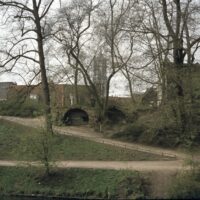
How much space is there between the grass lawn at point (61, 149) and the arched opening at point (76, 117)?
26.7ft

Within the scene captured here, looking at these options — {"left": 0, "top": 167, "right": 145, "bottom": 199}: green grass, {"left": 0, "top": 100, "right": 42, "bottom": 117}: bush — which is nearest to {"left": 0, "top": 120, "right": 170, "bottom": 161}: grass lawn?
{"left": 0, "top": 167, "right": 145, "bottom": 199}: green grass

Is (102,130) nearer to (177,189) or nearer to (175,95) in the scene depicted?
(175,95)

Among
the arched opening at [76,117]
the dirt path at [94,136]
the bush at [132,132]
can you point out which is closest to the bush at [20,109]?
the dirt path at [94,136]

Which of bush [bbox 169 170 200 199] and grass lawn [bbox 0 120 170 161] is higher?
grass lawn [bbox 0 120 170 161]

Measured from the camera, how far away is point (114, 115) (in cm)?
4916

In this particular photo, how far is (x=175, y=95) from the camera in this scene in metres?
37.6

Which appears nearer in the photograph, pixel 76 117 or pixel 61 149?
pixel 61 149

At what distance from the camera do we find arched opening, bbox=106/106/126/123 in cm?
4834

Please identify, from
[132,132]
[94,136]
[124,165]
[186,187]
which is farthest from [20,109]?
[186,187]

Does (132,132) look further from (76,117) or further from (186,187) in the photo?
(186,187)

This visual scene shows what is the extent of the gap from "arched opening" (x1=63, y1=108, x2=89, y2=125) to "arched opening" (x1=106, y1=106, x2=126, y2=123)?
278cm

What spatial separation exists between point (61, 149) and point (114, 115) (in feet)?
36.0

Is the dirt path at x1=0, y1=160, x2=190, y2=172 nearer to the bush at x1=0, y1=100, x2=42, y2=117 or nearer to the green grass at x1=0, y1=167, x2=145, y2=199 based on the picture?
the green grass at x1=0, y1=167, x2=145, y2=199

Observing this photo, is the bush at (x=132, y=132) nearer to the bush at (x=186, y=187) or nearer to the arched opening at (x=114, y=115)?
the arched opening at (x=114, y=115)
